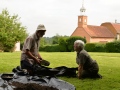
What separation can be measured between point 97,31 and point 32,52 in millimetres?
71102

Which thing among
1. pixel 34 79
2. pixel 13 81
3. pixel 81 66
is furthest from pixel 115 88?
pixel 13 81

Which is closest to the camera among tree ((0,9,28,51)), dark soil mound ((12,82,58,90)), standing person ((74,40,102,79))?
dark soil mound ((12,82,58,90))

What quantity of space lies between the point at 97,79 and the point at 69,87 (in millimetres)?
2444

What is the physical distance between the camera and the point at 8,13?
48656 millimetres

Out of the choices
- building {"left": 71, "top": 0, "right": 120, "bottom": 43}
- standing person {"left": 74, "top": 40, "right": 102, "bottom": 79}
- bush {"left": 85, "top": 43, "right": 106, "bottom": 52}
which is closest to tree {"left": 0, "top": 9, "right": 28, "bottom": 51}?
bush {"left": 85, "top": 43, "right": 106, "bottom": 52}

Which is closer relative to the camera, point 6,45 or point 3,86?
point 3,86

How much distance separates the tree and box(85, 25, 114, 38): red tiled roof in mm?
31608

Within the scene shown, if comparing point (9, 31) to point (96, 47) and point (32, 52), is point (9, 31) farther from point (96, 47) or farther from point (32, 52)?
point (32, 52)

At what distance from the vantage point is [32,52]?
7.71 m

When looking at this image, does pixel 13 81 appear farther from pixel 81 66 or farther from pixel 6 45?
pixel 6 45

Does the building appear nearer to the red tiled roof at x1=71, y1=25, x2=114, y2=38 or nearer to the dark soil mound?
the red tiled roof at x1=71, y1=25, x2=114, y2=38

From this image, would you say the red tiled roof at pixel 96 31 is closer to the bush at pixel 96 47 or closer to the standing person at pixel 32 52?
the bush at pixel 96 47

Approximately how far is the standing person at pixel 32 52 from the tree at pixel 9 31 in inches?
1437

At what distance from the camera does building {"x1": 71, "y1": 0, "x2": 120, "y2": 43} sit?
248 feet
